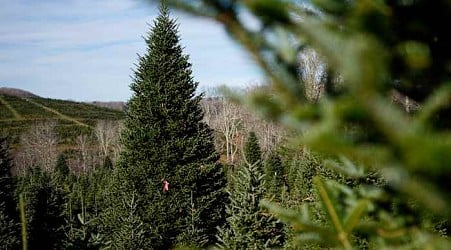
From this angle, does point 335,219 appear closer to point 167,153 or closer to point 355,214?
point 355,214

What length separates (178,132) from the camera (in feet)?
49.2

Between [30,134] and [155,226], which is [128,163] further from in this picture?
[30,134]

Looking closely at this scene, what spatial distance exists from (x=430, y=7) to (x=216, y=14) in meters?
0.42

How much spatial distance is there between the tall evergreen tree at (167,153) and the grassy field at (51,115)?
191 ft

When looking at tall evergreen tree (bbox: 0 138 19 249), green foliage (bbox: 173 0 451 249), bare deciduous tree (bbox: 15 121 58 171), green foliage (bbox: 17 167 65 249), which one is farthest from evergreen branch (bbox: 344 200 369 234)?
bare deciduous tree (bbox: 15 121 58 171)

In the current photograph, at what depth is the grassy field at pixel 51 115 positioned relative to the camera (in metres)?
77.1

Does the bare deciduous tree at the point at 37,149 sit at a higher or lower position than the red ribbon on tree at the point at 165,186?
lower

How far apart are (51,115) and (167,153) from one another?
81.0 metres

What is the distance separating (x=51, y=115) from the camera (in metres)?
89.9

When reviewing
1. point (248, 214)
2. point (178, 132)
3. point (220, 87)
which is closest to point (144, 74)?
point (178, 132)

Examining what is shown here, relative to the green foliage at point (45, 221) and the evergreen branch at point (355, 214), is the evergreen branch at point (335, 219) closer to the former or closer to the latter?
the evergreen branch at point (355, 214)

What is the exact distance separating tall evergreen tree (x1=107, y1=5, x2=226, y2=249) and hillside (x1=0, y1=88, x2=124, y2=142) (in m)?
58.1

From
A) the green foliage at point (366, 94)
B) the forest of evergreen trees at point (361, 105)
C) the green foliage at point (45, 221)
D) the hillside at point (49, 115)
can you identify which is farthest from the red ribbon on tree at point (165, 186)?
the hillside at point (49, 115)

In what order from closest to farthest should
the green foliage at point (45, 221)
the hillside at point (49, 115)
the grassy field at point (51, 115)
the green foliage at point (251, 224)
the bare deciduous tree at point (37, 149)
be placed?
the green foliage at point (251, 224)
the green foliage at point (45, 221)
the bare deciduous tree at point (37, 149)
the grassy field at point (51, 115)
the hillside at point (49, 115)
